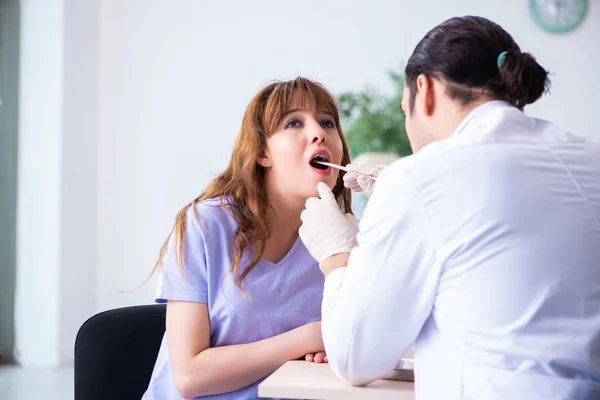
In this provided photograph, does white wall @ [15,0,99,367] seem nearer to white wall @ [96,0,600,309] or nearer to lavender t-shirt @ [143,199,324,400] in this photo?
white wall @ [96,0,600,309]

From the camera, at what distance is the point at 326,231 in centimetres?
129

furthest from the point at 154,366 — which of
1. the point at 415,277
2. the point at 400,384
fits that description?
the point at 415,277

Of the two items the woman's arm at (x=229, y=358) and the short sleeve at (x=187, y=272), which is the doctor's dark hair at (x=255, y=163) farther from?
the woman's arm at (x=229, y=358)

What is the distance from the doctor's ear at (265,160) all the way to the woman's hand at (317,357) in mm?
496

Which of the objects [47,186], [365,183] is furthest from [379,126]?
[365,183]

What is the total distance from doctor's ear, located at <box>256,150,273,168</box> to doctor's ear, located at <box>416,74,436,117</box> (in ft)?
1.97

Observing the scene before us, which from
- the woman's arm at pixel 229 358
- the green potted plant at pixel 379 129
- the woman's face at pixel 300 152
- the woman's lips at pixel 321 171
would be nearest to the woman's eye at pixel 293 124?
the woman's face at pixel 300 152

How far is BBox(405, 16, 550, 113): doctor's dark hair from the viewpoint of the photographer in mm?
1090

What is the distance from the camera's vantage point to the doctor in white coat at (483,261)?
0.96 metres

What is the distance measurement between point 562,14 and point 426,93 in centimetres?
349

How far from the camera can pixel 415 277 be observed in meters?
1.01

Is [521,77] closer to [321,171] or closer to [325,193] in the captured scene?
[325,193]

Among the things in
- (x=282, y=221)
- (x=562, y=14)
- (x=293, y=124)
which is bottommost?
(x=282, y=221)

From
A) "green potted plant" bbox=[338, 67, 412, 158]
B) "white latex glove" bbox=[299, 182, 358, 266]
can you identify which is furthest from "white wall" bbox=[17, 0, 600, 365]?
"white latex glove" bbox=[299, 182, 358, 266]
